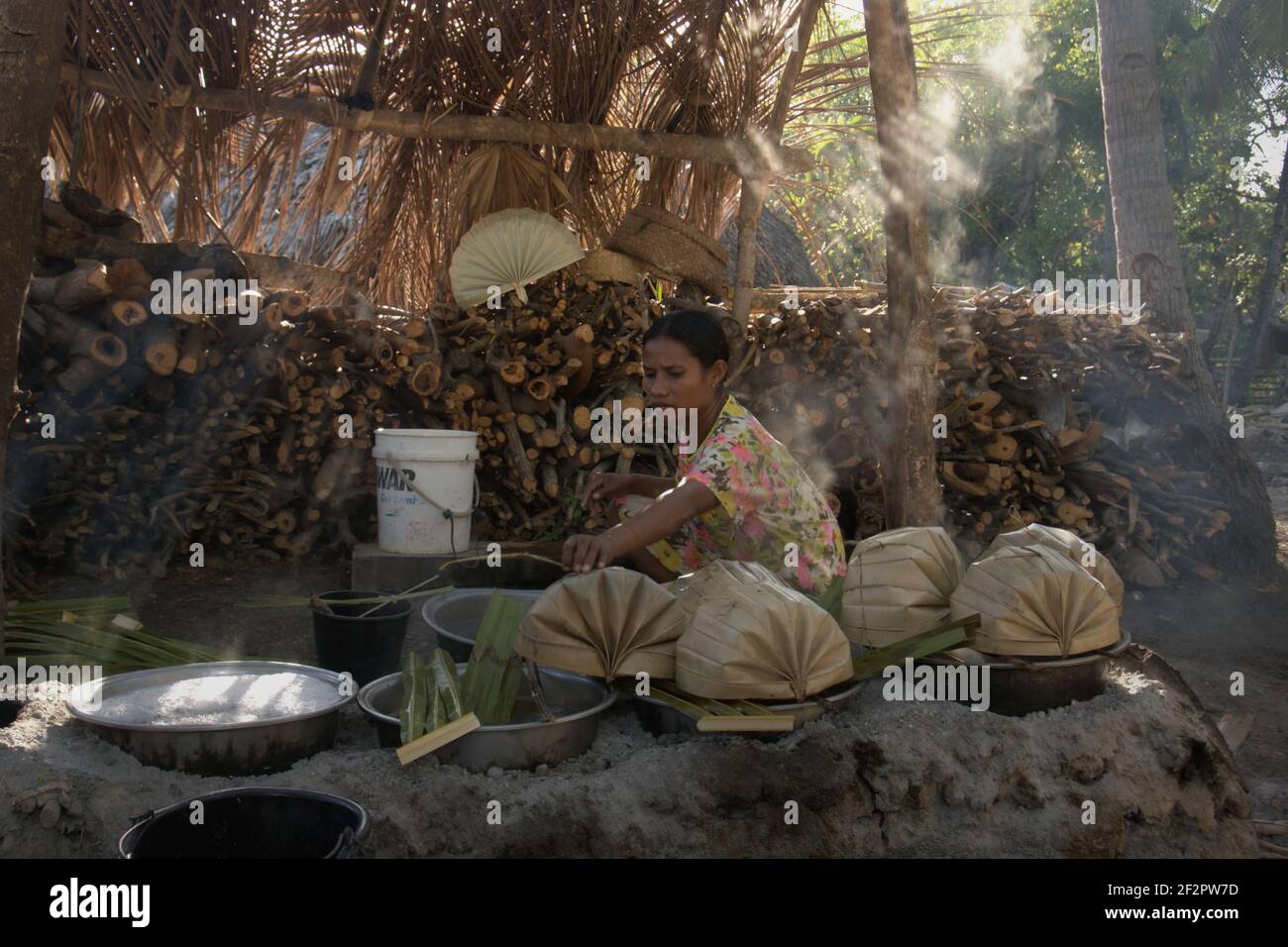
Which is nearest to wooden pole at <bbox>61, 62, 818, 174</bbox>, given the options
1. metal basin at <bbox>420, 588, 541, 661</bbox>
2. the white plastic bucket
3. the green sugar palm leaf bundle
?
the white plastic bucket

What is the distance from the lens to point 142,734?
2.27 metres

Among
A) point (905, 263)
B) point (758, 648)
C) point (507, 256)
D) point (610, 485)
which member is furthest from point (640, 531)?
point (507, 256)

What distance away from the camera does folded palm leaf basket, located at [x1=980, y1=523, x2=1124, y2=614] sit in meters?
3.12

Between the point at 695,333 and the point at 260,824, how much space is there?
180 centimetres

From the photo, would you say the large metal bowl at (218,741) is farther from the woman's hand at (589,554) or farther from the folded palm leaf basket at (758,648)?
the folded palm leaf basket at (758,648)

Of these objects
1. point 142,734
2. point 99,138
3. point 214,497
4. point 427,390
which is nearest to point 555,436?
point 427,390

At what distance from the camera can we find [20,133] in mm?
2570

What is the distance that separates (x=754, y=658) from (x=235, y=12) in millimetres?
4512

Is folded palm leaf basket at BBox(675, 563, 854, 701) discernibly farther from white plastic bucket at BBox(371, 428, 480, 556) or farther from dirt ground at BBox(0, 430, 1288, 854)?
white plastic bucket at BBox(371, 428, 480, 556)

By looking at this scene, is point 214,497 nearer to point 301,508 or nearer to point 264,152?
point 301,508

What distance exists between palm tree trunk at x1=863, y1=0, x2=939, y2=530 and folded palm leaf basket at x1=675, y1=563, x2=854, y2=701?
56.2 inches

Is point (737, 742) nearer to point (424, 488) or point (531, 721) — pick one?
point (531, 721)
